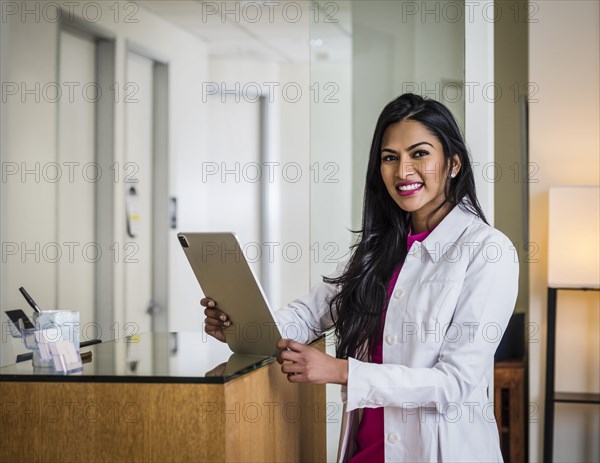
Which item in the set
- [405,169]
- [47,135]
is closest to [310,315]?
[405,169]

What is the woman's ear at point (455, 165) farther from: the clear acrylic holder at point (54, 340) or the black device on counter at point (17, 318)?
the black device on counter at point (17, 318)

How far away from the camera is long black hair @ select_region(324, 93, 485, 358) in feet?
6.78

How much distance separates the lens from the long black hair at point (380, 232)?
2066 millimetres

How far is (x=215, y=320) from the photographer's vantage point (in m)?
2.07

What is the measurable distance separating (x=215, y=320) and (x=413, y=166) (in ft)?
2.07

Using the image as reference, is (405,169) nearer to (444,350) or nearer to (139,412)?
(444,350)

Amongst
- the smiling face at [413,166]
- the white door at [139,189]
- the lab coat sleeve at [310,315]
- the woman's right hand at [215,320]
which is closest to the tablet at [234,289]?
the woman's right hand at [215,320]

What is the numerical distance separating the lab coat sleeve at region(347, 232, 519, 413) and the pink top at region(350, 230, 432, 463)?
171 mm

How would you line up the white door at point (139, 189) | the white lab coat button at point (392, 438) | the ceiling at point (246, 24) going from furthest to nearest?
the ceiling at point (246, 24) < the white door at point (139, 189) < the white lab coat button at point (392, 438)

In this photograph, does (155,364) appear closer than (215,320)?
Yes

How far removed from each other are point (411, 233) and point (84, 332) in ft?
8.63

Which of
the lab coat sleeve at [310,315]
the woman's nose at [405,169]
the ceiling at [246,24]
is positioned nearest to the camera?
the woman's nose at [405,169]

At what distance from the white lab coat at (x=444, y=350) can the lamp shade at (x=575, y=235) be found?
1430mm

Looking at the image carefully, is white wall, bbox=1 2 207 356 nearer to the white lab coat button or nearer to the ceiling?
the ceiling
